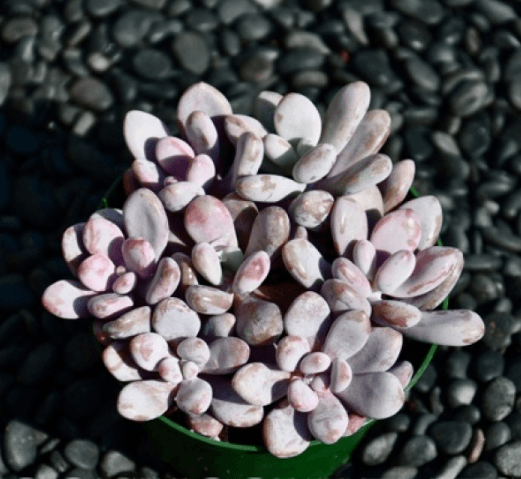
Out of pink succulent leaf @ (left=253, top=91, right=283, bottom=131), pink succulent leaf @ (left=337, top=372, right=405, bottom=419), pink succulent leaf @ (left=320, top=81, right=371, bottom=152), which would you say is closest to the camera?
pink succulent leaf @ (left=337, top=372, right=405, bottom=419)

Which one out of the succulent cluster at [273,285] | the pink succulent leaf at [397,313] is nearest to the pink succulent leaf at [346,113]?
the succulent cluster at [273,285]

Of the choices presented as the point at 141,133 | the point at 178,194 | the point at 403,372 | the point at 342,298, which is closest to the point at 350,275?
the point at 342,298

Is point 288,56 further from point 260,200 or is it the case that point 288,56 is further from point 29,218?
point 260,200

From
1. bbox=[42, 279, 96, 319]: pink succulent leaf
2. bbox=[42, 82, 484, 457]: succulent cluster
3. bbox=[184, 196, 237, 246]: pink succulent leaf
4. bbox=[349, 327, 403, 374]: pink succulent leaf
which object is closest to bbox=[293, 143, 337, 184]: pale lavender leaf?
bbox=[42, 82, 484, 457]: succulent cluster

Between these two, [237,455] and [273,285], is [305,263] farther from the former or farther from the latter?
[237,455]

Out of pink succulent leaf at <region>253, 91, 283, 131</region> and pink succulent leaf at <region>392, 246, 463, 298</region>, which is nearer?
pink succulent leaf at <region>392, 246, 463, 298</region>

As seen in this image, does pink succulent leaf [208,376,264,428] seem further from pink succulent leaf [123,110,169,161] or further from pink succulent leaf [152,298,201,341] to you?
pink succulent leaf [123,110,169,161]

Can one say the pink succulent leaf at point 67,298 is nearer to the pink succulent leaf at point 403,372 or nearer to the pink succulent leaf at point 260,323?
the pink succulent leaf at point 260,323
